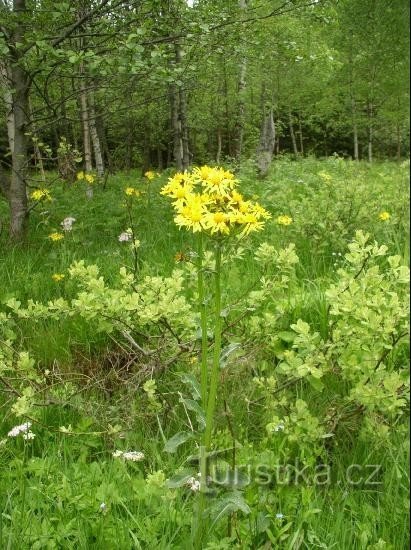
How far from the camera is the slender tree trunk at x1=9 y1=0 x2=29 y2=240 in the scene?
4.95m

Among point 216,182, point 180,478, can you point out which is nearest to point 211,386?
point 180,478

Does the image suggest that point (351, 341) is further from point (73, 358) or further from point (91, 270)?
point (73, 358)

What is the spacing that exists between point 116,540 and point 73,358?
1.66 meters

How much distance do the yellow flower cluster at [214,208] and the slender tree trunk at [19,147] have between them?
397cm

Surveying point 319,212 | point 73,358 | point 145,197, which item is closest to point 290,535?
point 73,358

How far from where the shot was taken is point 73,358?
3154mm

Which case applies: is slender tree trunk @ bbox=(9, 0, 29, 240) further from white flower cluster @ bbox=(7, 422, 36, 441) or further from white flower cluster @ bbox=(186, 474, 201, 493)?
white flower cluster @ bbox=(186, 474, 201, 493)

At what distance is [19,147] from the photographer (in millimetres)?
5145

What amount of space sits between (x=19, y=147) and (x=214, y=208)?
4.27m

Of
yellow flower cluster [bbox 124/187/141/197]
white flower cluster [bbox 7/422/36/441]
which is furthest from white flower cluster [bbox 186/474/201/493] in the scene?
yellow flower cluster [bbox 124/187/141/197]

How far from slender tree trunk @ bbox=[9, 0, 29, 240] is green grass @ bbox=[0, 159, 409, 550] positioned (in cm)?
86

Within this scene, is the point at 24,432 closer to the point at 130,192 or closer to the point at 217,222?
the point at 217,222

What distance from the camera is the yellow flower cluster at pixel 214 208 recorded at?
4.58 feet

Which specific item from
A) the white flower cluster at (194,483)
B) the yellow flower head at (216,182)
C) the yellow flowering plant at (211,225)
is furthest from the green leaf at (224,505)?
the yellow flower head at (216,182)
